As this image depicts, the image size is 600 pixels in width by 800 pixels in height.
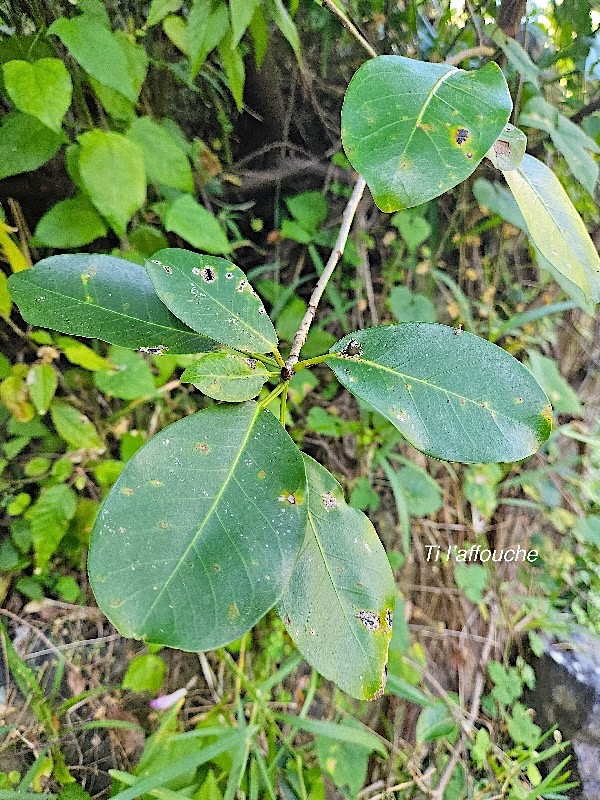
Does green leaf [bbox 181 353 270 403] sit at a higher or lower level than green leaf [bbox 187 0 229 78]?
lower

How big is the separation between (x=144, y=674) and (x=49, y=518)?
378 millimetres

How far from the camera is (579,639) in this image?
151 cm

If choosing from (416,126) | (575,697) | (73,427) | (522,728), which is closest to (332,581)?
(416,126)

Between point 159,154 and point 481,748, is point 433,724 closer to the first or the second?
point 481,748

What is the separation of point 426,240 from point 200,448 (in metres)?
1.16

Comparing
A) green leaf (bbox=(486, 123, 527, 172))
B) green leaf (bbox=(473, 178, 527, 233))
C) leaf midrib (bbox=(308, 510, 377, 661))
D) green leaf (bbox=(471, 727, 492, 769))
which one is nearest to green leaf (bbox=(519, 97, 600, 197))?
green leaf (bbox=(473, 178, 527, 233))

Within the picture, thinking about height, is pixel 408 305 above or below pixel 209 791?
above

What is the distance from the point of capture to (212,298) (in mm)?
528

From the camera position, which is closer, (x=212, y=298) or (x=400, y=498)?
(x=212, y=298)

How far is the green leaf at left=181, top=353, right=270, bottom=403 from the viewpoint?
1.51 ft

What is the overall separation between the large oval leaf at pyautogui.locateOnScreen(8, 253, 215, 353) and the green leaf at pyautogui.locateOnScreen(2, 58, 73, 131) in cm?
27

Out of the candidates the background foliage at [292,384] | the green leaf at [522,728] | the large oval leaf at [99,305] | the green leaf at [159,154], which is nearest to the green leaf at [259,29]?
the background foliage at [292,384]

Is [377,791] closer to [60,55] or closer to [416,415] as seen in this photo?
[416,415]

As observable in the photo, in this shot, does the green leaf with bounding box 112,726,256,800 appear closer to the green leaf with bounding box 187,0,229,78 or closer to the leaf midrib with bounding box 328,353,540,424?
the leaf midrib with bounding box 328,353,540,424
